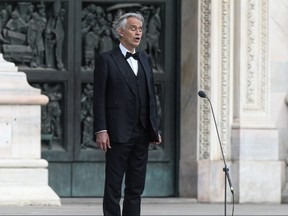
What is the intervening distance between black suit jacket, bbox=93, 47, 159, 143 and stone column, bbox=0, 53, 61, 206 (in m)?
3.15

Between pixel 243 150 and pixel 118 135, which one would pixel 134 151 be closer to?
pixel 118 135

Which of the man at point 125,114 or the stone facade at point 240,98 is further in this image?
the stone facade at point 240,98

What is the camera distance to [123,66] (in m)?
11.2

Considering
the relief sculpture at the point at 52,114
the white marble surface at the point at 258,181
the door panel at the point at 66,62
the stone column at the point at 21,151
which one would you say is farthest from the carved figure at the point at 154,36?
the stone column at the point at 21,151

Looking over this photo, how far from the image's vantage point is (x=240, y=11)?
52.3 feet

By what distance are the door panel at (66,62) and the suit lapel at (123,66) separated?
505cm

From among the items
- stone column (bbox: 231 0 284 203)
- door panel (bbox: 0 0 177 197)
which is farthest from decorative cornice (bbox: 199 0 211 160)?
door panel (bbox: 0 0 177 197)

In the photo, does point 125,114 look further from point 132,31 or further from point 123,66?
point 132,31

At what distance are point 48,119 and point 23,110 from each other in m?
2.08

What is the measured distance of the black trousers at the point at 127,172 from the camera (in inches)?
438

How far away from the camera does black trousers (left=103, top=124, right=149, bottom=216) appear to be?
36.5 ft

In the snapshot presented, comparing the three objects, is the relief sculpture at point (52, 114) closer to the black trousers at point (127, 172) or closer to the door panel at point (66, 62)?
the door panel at point (66, 62)

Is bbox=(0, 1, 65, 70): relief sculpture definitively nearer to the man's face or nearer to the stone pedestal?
the stone pedestal

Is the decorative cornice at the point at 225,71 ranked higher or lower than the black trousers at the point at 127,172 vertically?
higher
